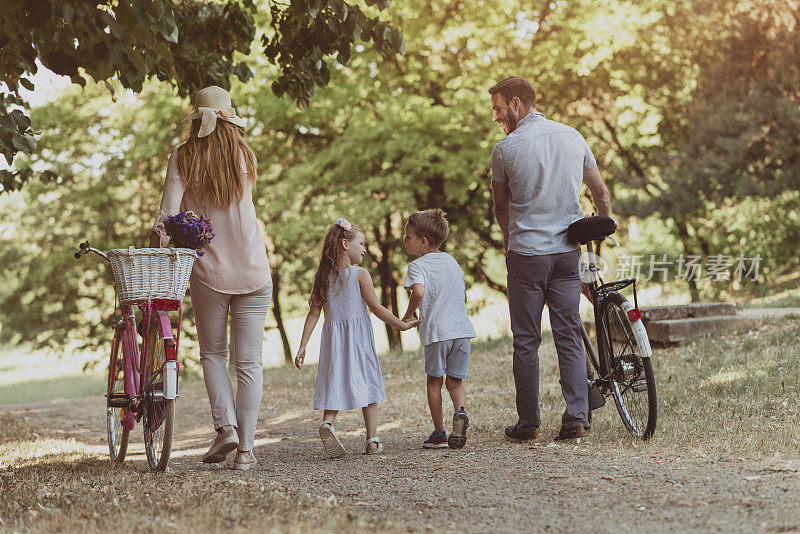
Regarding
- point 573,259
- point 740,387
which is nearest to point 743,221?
point 740,387

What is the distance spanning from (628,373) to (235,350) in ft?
8.20

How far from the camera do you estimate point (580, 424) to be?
18.7 ft

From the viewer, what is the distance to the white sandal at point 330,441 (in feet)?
18.9

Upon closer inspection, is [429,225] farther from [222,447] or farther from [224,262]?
[222,447]

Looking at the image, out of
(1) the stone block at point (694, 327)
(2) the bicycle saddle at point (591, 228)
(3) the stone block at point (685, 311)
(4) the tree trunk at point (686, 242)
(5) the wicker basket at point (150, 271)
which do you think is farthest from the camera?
(4) the tree trunk at point (686, 242)

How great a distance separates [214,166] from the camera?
5.26m

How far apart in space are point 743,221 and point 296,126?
1129 centimetres

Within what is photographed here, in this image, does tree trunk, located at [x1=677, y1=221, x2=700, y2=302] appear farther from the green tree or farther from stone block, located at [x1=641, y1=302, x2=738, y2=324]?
the green tree

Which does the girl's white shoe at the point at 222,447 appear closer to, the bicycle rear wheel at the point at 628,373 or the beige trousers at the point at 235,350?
the beige trousers at the point at 235,350

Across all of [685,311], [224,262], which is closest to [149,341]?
[224,262]

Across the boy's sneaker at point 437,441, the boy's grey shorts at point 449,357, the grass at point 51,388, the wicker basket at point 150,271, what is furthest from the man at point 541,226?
the grass at point 51,388

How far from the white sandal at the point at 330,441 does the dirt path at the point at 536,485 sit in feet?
0.25

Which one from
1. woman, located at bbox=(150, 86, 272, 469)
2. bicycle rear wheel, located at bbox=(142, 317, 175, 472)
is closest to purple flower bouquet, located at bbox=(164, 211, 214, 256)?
woman, located at bbox=(150, 86, 272, 469)

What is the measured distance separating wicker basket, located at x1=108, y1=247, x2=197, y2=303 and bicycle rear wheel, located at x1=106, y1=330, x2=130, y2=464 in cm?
74
